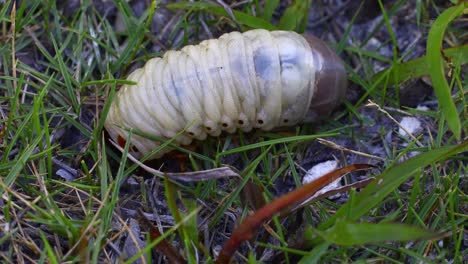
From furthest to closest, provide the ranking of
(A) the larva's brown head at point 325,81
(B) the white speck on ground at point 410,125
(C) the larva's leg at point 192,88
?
1. (B) the white speck on ground at point 410,125
2. (A) the larva's brown head at point 325,81
3. (C) the larva's leg at point 192,88

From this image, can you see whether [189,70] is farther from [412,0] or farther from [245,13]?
[412,0]

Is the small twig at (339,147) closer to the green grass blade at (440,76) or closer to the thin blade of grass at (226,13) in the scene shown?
the green grass blade at (440,76)

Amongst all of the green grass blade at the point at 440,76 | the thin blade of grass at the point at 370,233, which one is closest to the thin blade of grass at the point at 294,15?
the green grass blade at the point at 440,76

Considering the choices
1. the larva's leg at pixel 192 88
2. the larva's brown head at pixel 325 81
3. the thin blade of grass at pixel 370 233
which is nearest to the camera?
the thin blade of grass at pixel 370 233

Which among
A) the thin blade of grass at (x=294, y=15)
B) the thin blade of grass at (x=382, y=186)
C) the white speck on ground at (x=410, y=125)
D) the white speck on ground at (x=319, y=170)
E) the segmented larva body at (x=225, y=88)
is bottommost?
the white speck on ground at (x=319, y=170)

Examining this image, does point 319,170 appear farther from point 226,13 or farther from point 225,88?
point 226,13

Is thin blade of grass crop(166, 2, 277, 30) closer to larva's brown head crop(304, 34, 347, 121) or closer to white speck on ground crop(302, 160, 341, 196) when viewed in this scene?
larva's brown head crop(304, 34, 347, 121)

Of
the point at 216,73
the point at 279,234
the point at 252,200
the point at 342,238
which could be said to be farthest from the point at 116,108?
the point at 342,238

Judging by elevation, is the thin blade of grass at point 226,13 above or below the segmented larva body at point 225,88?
above

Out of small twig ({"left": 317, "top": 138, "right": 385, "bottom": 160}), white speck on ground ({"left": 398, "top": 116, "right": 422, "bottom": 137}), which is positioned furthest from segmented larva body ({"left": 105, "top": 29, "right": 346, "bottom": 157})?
white speck on ground ({"left": 398, "top": 116, "right": 422, "bottom": 137})
